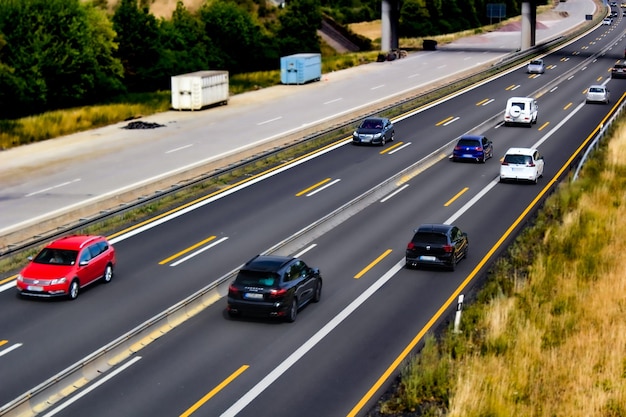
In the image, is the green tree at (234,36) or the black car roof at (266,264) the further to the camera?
the green tree at (234,36)

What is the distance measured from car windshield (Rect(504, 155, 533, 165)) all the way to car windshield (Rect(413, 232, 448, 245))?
1446cm

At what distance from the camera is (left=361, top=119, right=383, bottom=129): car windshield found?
55188 mm

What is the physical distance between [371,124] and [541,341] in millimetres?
31972

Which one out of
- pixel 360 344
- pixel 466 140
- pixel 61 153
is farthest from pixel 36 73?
pixel 360 344

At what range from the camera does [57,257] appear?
29.3 meters

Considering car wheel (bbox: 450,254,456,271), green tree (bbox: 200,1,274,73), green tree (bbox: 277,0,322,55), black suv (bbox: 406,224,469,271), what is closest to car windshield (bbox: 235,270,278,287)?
black suv (bbox: 406,224,469,271)

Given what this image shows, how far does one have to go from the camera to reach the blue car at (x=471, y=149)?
49.6 meters

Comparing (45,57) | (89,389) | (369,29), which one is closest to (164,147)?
(45,57)

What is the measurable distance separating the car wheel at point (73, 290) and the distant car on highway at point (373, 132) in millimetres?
27942

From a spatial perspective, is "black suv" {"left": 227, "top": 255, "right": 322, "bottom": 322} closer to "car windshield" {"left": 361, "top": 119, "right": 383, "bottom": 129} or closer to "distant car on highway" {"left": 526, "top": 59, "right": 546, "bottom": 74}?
"car windshield" {"left": 361, "top": 119, "right": 383, "bottom": 129}

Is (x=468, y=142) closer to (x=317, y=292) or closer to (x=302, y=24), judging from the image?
(x=317, y=292)

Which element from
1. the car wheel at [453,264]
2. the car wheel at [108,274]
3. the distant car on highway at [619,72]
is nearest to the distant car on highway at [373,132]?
the car wheel at [453,264]

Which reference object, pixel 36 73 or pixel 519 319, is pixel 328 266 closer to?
pixel 519 319

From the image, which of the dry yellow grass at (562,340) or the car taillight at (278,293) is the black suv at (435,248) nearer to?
the dry yellow grass at (562,340)
